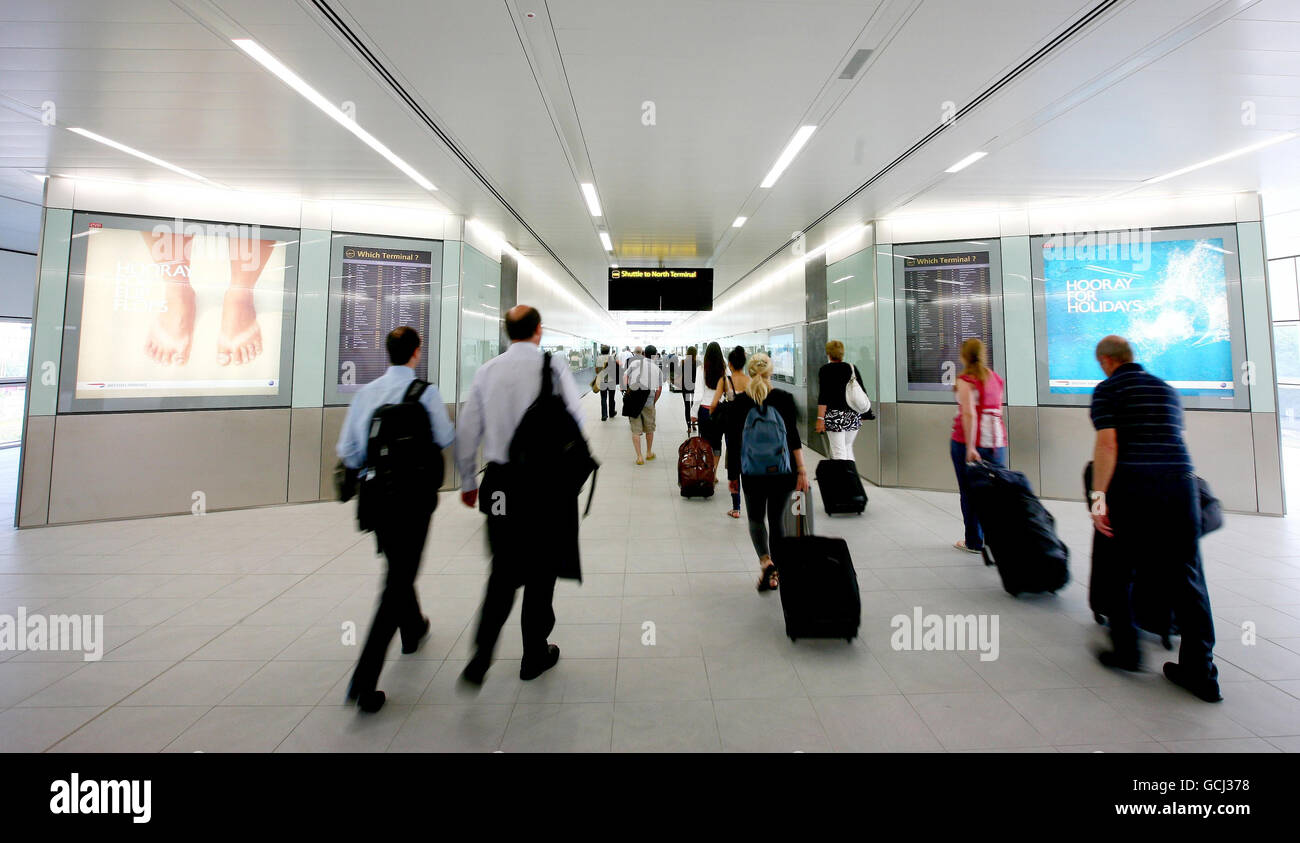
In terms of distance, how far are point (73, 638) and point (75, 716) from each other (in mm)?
1170

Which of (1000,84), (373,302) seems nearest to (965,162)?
(1000,84)

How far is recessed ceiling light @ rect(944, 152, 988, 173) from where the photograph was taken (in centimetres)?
521

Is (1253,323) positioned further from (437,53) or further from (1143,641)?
(437,53)

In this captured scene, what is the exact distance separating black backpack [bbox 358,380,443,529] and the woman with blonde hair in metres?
2.12

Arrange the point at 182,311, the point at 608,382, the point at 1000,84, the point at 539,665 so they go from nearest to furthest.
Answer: the point at 539,665, the point at 1000,84, the point at 182,311, the point at 608,382

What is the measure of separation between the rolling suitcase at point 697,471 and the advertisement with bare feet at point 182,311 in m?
5.49

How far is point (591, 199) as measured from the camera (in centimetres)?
686

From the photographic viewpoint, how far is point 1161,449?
2578mm

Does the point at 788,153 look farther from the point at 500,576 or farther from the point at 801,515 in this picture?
the point at 500,576

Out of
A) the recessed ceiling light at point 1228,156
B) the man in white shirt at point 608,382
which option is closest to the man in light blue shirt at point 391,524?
the recessed ceiling light at point 1228,156

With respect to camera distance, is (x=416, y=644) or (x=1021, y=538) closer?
(x=416, y=644)

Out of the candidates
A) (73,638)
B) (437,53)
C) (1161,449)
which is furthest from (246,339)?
(1161,449)

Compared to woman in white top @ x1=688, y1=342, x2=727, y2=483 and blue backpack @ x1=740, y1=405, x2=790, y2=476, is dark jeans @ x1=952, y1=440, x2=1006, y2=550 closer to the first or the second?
blue backpack @ x1=740, y1=405, x2=790, y2=476

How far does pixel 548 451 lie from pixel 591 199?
18.0 feet
